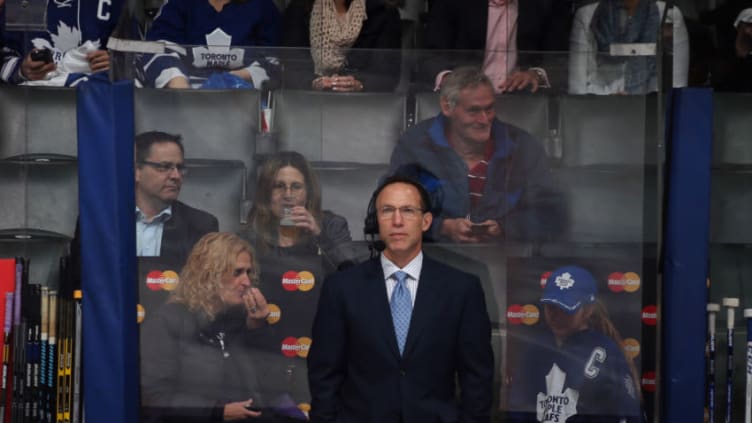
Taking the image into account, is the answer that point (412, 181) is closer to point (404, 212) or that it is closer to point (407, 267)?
point (404, 212)

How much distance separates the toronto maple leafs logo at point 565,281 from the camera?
6898 millimetres

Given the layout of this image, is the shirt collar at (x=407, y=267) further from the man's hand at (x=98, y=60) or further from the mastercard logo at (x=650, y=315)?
the man's hand at (x=98, y=60)

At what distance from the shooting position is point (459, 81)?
6965mm

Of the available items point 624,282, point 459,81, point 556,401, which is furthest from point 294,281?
point 624,282

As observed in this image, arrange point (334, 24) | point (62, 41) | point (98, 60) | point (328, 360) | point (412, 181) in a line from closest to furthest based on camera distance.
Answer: point (328, 360)
point (412, 181)
point (334, 24)
point (98, 60)
point (62, 41)

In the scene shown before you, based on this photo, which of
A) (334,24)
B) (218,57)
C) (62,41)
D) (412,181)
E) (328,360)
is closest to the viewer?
(328,360)

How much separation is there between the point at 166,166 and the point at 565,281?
1888 millimetres

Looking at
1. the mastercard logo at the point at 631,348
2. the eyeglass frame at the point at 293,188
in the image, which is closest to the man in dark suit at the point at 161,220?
the eyeglass frame at the point at 293,188

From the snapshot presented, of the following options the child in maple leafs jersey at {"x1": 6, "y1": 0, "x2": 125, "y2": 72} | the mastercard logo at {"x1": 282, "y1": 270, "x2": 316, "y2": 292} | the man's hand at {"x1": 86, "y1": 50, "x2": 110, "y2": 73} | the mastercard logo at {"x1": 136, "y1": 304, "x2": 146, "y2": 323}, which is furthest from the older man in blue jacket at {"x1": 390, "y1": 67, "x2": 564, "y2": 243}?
the child in maple leafs jersey at {"x1": 6, "y1": 0, "x2": 125, "y2": 72}

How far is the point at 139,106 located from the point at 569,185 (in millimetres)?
1989

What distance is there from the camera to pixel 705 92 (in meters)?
6.99

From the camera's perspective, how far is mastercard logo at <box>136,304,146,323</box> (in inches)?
271

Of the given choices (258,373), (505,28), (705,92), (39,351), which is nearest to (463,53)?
(505,28)

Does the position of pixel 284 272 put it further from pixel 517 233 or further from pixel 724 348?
pixel 724 348
